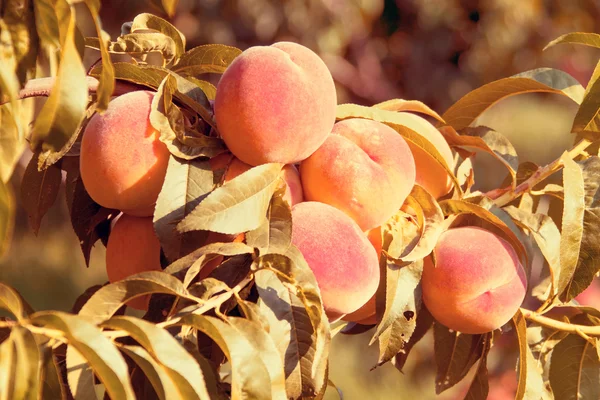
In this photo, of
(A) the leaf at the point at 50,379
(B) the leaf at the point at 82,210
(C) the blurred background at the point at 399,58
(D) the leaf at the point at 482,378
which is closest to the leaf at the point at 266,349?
(A) the leaf at the point at 50,379

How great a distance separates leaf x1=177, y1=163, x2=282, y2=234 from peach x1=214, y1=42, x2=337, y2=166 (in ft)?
0.09

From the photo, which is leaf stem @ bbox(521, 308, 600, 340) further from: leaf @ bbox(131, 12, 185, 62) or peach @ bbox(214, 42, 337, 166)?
leaf @ bbox(131, 12, 185, 62)

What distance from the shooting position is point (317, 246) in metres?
0.58

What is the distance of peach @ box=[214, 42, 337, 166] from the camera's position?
22.2 inches

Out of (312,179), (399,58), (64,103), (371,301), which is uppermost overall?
(64,103)

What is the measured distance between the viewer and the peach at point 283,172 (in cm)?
59

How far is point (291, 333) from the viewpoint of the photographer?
54cm

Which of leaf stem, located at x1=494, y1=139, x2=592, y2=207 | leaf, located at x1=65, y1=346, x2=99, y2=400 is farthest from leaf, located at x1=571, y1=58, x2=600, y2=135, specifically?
leaf, located at x1=65, y1=346, x2=99, y2=400

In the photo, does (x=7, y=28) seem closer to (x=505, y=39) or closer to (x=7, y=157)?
(x=7, y=157)

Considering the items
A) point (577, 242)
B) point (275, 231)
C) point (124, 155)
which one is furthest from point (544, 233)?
point (124, 155)

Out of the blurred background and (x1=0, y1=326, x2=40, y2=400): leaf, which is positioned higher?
(x1=0, y1=326, x2=40, y2=400): leaf

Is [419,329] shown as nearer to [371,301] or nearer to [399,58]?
[371,301]

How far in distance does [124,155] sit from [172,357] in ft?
0.61

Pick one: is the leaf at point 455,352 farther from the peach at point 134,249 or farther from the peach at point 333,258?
the peach at point 134,249
